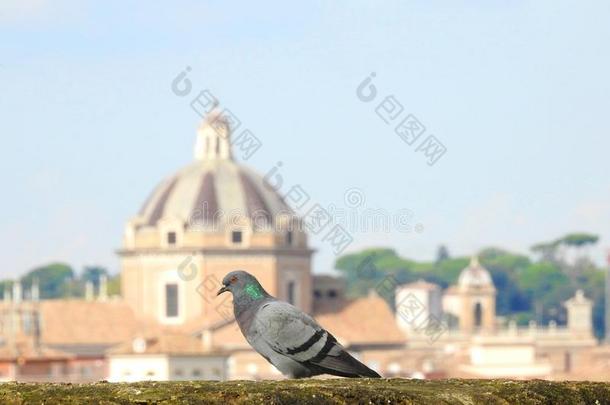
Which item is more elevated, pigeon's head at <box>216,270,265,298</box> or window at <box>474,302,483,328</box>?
window at <box>474,302,483,328</box>

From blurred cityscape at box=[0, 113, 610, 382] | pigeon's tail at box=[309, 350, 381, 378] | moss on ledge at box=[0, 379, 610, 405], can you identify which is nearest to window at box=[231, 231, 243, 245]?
blurred cityscape at box=[0, 113, 610, 382]

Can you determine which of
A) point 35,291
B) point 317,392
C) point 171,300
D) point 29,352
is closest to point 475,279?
point 35,291

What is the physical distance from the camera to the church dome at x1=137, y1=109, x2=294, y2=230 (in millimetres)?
111812

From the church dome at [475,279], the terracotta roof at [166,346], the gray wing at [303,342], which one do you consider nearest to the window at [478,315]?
the church dome at [475,279]

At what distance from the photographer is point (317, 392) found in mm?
9055

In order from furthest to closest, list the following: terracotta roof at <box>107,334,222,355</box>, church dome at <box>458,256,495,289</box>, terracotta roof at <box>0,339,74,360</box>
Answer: church dome at <box>458,256,495,289</box> < terracotta roof at <box>0,339,74,360</box> < terracotta roof at <box>107,334,222,355</box>

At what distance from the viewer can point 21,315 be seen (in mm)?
117625

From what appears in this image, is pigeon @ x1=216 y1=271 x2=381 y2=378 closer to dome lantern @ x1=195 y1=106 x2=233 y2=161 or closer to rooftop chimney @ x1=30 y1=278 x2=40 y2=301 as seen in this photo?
dome lantern @ x1=195 y1=106 x2=233 y2=161

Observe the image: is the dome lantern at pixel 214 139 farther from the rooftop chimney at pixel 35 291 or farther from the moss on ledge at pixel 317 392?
the moss on ledge at pixel 317 392

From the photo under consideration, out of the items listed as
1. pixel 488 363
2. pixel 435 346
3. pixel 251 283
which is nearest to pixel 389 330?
pixel 488 363

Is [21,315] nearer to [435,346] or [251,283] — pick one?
[435,346]

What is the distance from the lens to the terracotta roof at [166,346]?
9269cm

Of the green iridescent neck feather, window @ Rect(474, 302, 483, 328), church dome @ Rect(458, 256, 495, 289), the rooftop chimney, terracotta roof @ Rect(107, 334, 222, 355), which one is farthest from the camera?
church dome @ Rect(458, 256, 495, 289)

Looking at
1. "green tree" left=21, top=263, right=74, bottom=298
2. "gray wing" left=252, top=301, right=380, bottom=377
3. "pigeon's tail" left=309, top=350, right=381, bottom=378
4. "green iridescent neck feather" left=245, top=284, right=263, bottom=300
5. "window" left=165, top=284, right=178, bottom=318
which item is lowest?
"pigeon's tail" left=309, top=350, right=381, bottom=378
